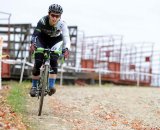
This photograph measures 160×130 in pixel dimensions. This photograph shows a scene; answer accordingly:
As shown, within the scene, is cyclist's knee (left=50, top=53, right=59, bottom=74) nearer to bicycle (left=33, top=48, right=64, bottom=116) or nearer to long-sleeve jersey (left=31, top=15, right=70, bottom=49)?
bicycle (left=33, top=48, right=64, bottom=116)

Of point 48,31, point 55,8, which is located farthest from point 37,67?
point 55,8

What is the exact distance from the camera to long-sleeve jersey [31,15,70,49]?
10094 millimetres

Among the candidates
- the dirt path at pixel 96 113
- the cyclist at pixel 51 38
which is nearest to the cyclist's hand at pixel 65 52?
the cyclist at pixel 51 38

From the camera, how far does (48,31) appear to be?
33.4 ft

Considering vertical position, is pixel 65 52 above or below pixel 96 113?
above

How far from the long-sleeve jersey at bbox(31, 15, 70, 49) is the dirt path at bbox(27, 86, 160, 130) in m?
1.48

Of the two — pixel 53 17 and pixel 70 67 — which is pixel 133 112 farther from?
pixel 70 67

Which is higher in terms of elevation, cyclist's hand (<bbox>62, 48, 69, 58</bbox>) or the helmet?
the helmet

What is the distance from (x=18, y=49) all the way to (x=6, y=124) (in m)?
12.9

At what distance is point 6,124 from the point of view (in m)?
7.95

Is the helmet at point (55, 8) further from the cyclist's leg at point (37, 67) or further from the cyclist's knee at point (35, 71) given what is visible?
the cyclist's knee at point (35, 71)

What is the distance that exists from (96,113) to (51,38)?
194cm

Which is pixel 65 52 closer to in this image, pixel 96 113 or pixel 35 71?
pixel 35 71

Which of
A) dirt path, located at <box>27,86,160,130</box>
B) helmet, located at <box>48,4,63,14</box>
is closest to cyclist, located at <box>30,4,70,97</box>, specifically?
helmet, located at <box>48,4,63,14</box>
